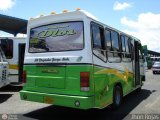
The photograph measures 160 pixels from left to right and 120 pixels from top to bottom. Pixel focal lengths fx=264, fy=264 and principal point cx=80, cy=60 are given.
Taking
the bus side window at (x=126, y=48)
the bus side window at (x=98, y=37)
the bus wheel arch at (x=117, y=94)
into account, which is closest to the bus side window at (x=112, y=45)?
the bus side window at (x=98, y=37)

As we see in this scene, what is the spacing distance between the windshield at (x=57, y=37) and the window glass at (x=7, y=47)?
215 inches

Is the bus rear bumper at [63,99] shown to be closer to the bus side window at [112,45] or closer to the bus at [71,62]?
the bus at [71,62]

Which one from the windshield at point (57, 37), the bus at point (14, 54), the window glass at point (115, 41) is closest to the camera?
the windshield at point (57, 37)

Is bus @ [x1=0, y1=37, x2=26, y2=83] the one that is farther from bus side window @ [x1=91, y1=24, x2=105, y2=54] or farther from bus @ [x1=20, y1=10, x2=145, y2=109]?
bus side window @ [x1=91, y1=24, x2=105, y2=54]

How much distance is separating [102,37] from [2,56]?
273 inches

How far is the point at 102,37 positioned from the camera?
26.9 feet

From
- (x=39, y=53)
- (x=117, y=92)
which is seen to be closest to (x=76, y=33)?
(x=39, y=53)

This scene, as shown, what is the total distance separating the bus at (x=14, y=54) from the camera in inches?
532

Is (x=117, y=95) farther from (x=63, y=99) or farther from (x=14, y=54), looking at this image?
(x=14, y=54)

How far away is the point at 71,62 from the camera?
24.3 feet

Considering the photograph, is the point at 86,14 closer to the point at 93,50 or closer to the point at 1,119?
the point at 93,50

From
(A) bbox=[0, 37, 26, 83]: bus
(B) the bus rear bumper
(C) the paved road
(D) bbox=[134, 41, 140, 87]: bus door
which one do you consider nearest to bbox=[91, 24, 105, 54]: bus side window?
(B) the bus rear bumper

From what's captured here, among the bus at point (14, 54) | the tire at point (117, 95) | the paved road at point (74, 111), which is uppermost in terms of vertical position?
the bus at point (14, 54)

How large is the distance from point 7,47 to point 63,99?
7.37 m
